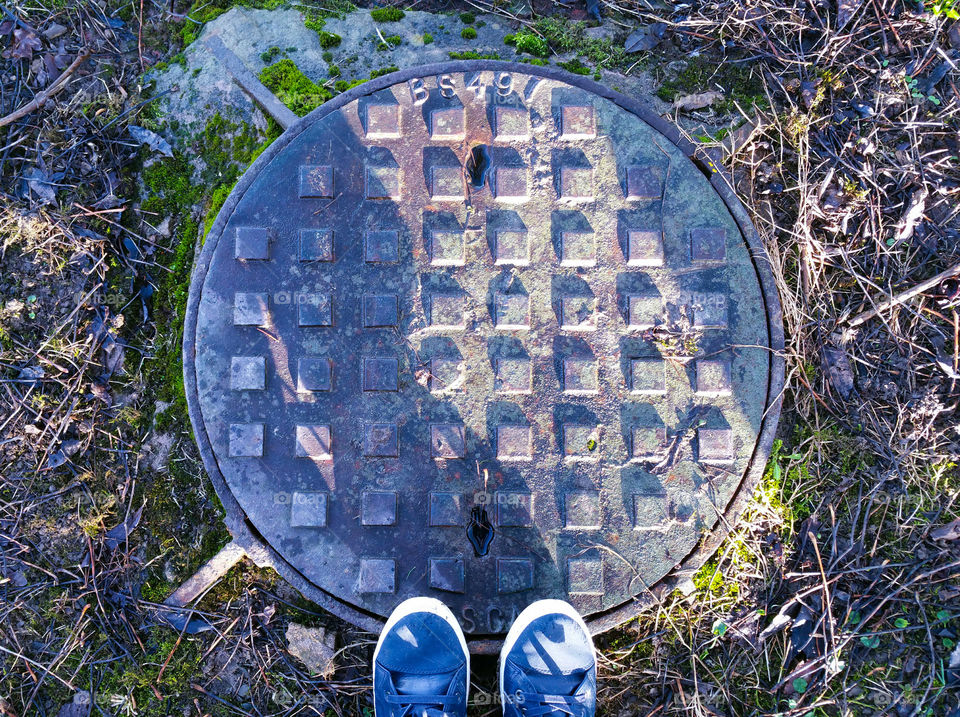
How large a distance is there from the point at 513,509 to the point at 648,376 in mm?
847

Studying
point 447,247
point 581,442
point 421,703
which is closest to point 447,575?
point 421,703

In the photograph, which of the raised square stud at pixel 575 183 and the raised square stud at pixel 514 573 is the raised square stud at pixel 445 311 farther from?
the raised square stud at pixel 514 573

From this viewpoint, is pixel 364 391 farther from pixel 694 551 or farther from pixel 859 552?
pixel 859 552

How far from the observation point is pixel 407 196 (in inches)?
108

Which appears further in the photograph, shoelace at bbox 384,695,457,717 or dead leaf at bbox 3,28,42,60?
dead leaf at bbox 3,28,42,60

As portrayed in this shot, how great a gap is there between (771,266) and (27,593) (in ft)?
12.8

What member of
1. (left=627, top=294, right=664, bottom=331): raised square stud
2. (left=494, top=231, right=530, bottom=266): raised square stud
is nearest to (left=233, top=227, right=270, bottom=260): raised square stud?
(left=494, top=231, right=530, bottom=266): raised square stud

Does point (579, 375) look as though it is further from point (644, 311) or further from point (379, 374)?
point (379, 374)

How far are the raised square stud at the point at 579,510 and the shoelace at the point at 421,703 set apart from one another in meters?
0.93

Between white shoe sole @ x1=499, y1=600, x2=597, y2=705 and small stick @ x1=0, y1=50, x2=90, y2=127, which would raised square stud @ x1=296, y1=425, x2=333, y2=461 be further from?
small stick @ x1=0, y1=50, x2=90, y2=127

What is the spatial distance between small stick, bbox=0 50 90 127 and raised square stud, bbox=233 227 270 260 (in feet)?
4.75

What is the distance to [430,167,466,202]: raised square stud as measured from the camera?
107 inches

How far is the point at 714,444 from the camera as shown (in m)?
2.69

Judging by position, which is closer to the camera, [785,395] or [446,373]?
[446,373]
